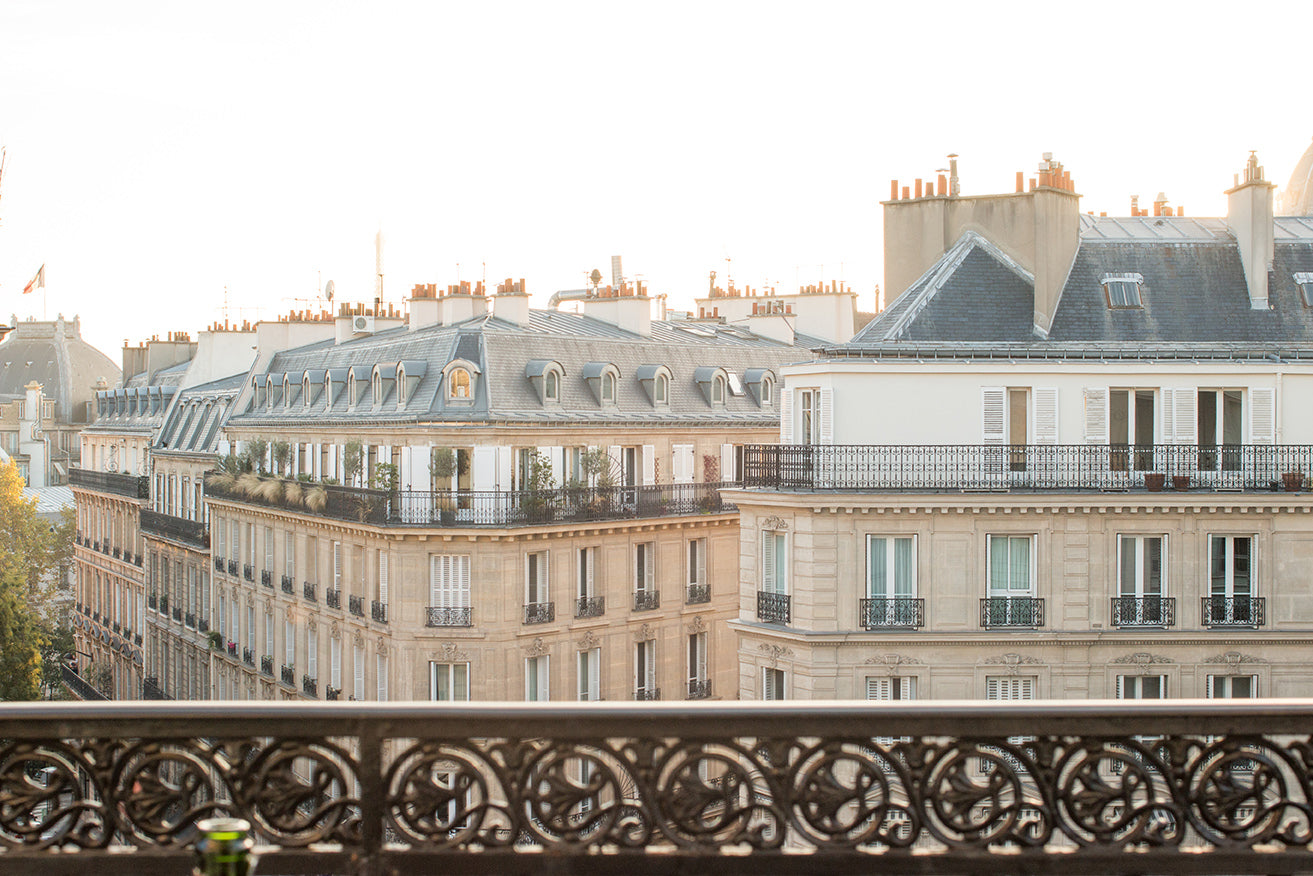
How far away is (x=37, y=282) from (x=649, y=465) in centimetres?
2844

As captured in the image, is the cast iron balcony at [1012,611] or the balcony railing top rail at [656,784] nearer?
the balcony railing top rail at [656,784]

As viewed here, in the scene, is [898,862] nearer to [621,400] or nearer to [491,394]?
[491,394]

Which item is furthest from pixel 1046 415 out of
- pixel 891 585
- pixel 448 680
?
pixel 448 680

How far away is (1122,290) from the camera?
966 inches

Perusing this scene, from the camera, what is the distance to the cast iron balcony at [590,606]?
3359cm

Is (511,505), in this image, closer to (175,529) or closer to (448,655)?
(448,655)

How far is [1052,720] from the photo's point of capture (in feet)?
19.1

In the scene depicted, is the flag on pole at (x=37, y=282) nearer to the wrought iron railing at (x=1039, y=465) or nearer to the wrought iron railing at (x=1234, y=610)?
the wrought iron railing at (x=1039, y=465)

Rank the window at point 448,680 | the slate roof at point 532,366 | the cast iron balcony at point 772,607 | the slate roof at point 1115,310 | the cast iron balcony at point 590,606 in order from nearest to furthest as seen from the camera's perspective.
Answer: the cast iron balcony at point 772,607 → the slate roof at point 1115,310 → the window at point 448,680 → the slate roof at point 532,366 → the cast iron balcony at point 590,606

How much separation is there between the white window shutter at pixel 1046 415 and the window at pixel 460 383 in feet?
46.7

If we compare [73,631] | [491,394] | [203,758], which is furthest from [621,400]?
[73,631]

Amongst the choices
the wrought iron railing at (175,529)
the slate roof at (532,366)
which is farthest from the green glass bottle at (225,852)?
the wrought iron railing at (175,529)

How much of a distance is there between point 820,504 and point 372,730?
1693 centimetres

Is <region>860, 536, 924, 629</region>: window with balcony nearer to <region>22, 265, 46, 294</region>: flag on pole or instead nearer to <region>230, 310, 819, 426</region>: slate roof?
<region>230, 310, 819, 426</region>: slate roof
